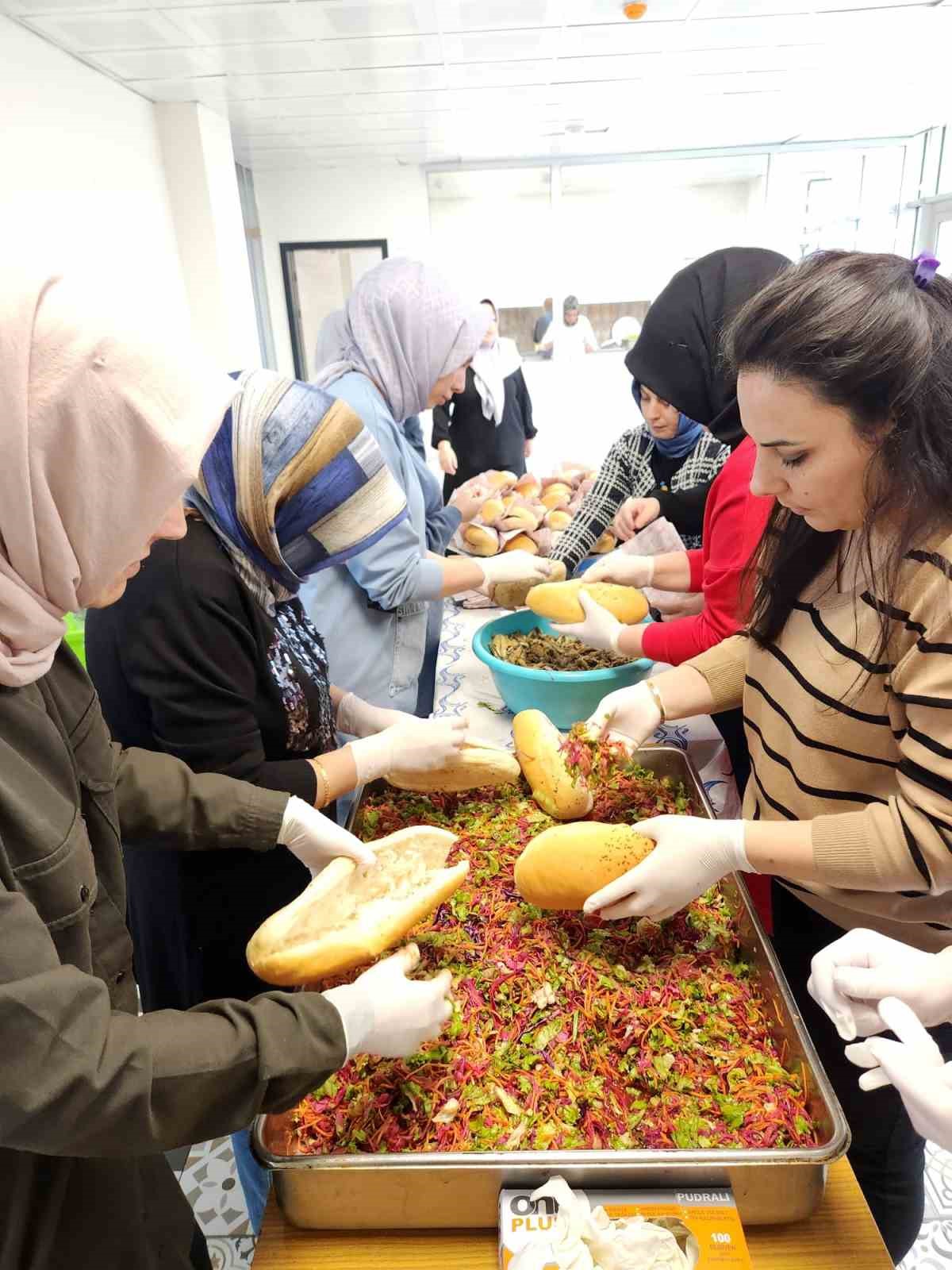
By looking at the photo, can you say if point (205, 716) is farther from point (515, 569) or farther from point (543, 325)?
point (543, 325)

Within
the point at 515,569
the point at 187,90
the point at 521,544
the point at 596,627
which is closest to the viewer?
the point at 596,627

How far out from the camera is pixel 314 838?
1339 mm

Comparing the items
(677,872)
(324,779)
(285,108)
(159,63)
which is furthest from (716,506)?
(285,108)

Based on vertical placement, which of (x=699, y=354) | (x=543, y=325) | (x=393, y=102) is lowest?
(x=543, y=325)

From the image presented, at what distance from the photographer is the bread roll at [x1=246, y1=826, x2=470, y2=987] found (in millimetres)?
1102

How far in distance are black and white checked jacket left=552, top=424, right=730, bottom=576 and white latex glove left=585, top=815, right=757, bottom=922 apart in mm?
1493

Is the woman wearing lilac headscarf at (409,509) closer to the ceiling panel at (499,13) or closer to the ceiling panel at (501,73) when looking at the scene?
the ceiling panel at (499,13)

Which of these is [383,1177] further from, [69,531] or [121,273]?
[121,273]

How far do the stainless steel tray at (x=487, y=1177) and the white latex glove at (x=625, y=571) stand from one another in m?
1.76

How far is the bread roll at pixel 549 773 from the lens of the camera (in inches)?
61.1

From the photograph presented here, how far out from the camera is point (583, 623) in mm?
2227

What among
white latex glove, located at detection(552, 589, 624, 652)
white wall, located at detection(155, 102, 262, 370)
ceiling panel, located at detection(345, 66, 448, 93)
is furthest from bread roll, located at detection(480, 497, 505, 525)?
white wall, located at detection(155, 102, 262, 370)

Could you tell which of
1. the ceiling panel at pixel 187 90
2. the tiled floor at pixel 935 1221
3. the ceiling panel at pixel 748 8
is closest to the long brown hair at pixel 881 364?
the tiled floor at pixel 935 1221

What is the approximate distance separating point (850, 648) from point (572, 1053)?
28.7 inches
